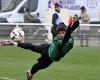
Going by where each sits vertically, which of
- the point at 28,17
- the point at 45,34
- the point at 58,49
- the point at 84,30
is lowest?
the point at 45,34

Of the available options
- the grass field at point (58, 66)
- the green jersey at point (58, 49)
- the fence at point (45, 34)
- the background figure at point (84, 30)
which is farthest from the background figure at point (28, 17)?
the green jersey at point (58, 49)

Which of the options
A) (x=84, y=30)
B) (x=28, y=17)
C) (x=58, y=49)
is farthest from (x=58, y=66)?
(x=28, y=17)

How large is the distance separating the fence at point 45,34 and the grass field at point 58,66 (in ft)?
6.70

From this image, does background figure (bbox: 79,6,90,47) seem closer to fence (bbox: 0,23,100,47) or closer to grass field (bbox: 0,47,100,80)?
fence (bbox: 0,23,100,47)

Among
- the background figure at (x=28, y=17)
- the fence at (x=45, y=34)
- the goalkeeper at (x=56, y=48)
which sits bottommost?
the fence at (x=45, y=34)

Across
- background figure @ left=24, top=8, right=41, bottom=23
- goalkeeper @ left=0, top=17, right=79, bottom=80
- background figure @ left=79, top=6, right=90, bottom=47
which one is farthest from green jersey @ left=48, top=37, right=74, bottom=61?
background figure @ left=24, top=8, right=41, bottom=23

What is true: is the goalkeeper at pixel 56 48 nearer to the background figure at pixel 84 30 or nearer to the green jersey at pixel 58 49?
the green jersey at pixel 58 49

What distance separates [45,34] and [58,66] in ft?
27.4

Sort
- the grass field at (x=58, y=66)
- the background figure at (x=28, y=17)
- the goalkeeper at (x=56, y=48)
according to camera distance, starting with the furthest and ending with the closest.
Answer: the background figure at (x=28, y=17)
the grass field at (x=58, y=66)
the goalkeeper at (x=56, y=48)

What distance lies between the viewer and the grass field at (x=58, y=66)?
1588 centimetres

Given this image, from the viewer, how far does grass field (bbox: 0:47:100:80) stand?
15.9m

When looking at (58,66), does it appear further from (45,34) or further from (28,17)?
(28,17)

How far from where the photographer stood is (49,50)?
1393 cm

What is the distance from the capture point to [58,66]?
1855 centimetres
